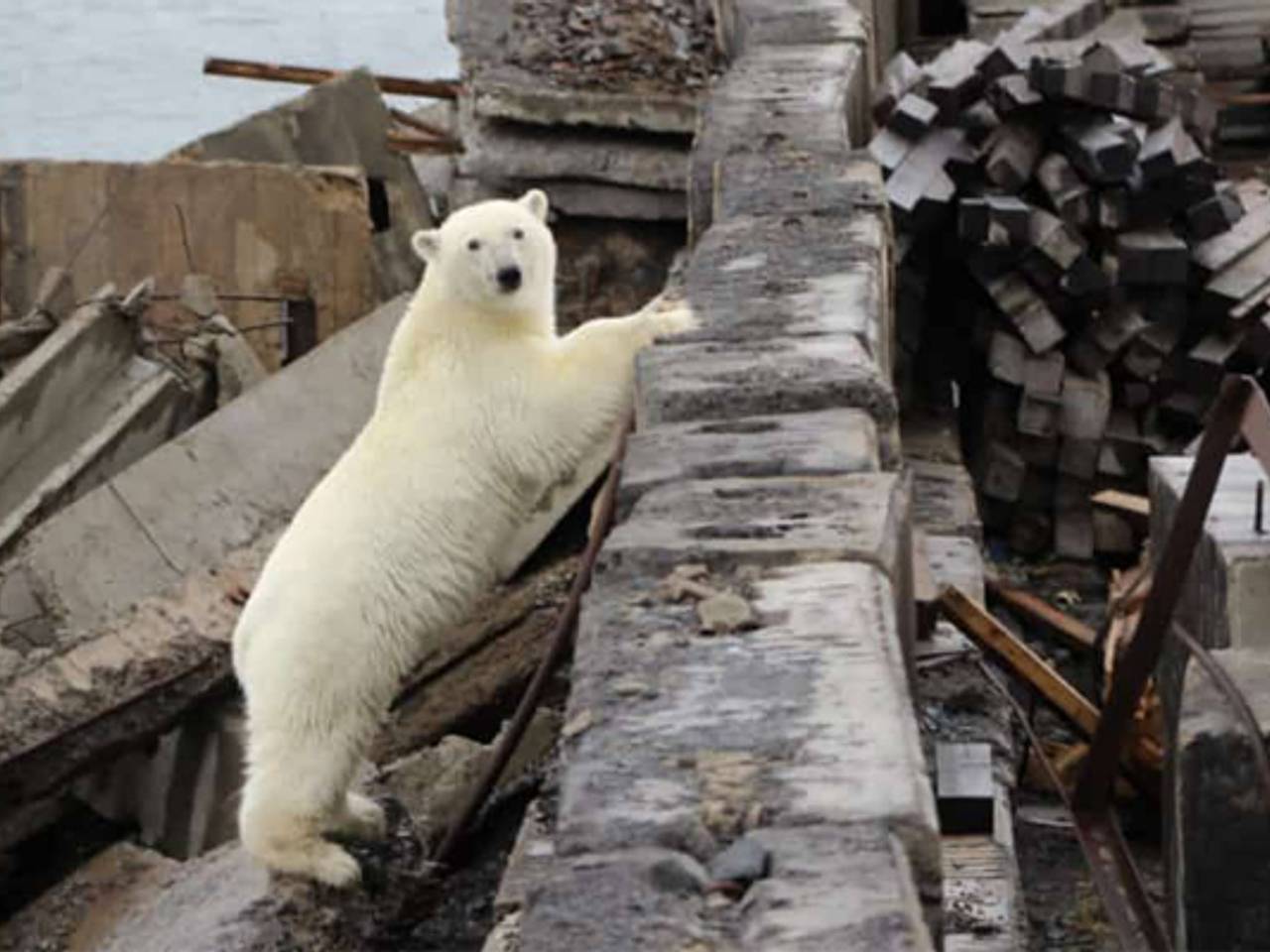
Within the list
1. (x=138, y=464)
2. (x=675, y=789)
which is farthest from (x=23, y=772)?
(x=675, y=789)

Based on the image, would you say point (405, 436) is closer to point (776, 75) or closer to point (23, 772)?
point (23, 772)

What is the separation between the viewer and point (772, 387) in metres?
5.50

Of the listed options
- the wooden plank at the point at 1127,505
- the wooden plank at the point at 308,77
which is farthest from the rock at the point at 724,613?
the wooden plank at the point at 308,77

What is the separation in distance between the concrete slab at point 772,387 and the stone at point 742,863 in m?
1.97

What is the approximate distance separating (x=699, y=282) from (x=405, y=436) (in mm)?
744

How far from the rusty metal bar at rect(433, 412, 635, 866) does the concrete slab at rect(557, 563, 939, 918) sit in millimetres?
792

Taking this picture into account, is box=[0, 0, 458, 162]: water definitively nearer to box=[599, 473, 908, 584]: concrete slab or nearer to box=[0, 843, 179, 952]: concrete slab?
box=[0, 843, 179, 952]: concrete slab

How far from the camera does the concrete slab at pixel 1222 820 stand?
4.62 m

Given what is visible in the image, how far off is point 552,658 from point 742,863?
2.60 meters

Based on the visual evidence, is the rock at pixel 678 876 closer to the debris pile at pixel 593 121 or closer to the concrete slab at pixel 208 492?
the concrete slab at pixel 208 492

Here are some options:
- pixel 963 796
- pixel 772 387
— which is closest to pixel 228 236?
pixel 963 796

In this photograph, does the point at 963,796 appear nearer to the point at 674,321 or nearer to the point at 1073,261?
the point at 674,321

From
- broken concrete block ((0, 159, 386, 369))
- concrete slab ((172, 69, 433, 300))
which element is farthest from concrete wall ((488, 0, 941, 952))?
concrete slab ((172, 69, 433, 300))

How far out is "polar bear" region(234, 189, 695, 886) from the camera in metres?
6.23
